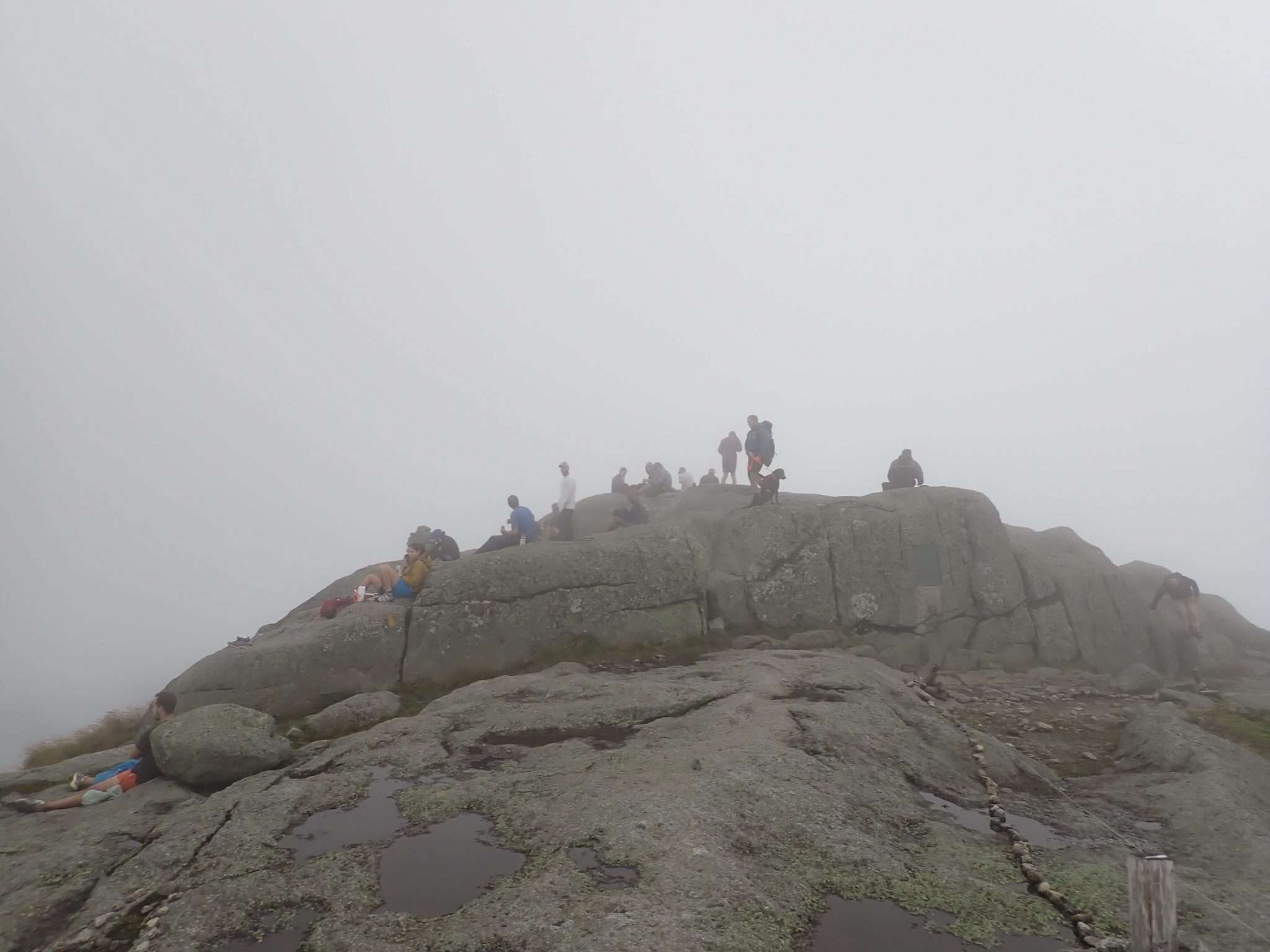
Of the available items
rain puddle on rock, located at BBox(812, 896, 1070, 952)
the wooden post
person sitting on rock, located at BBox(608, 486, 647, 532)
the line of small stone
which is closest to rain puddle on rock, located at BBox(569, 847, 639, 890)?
rain puddle on rock, located at BBox(812, 896, 1070, 952)

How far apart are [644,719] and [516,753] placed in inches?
130

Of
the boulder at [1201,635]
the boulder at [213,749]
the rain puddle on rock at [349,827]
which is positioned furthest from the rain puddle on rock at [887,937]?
the boulder at [1201,635]

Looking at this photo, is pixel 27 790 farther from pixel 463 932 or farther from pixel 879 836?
pixel 879 836

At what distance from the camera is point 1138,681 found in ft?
80.4

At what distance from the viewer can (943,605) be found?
27766mm

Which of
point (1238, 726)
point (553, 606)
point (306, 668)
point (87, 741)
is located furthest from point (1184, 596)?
point (87, 741)

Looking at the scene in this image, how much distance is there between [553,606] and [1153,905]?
65.1 feet

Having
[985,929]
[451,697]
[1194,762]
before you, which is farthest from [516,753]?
[1194,762]

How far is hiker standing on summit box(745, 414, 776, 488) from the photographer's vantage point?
32.0m

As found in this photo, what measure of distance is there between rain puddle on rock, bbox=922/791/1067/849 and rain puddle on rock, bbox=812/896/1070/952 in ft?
11.5

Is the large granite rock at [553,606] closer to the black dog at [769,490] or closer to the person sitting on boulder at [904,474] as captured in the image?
the black dog at [769,490]

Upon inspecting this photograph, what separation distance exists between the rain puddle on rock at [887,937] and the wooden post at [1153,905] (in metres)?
1.12

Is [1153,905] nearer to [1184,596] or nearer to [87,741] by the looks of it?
[1184,596]

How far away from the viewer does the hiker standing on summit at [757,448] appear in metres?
32.0
